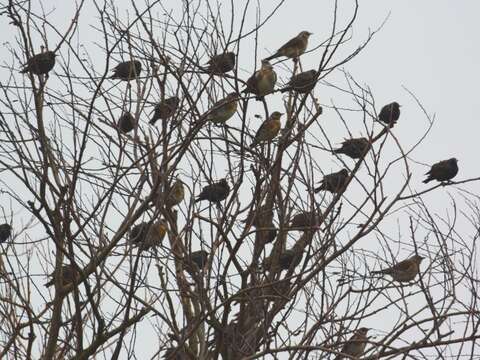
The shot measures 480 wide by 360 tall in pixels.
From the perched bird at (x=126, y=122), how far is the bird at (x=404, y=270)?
1.91 meters

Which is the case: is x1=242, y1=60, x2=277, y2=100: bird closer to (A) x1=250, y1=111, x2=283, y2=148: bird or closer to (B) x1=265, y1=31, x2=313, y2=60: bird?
(A) x1=250, y1=111, x2=283, y2=148: bird

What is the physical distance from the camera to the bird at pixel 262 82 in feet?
19.9

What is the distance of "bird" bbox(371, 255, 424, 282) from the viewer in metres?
5.50

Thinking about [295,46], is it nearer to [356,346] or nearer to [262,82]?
[262,82]

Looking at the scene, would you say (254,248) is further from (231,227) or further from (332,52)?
(332,52)

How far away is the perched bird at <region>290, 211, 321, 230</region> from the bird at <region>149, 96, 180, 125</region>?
41.6 inches

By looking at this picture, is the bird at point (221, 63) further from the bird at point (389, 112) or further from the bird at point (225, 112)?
the bird at point (389, 112)

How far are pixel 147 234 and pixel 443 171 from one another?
4868mm

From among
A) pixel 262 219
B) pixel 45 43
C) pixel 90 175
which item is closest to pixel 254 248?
pixel 262 219

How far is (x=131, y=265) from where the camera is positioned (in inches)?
174

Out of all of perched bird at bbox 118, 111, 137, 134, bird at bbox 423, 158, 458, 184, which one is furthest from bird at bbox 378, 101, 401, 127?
perched bird at bbox 118, 111, 137, 134

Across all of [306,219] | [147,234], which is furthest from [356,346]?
[147,234]

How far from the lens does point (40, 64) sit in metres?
5.31

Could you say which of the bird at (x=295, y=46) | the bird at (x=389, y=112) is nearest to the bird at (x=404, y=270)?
the bird at (x=389, y=112)
